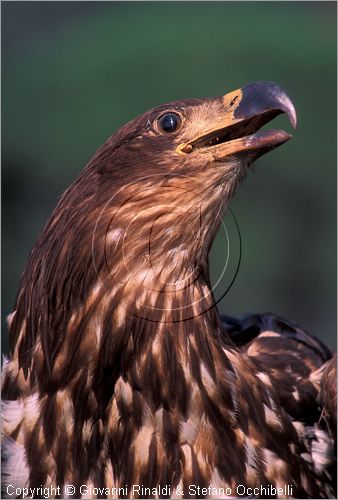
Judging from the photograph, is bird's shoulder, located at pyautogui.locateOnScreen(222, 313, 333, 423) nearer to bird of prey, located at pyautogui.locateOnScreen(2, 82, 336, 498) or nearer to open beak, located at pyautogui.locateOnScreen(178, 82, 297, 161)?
bird of prey, located at pyautogui.locateOnScreen(2, 82, 336, 498)

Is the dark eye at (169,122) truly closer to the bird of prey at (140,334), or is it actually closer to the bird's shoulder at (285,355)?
the bird of prey at (140,334)

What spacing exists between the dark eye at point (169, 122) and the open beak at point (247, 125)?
2.2 inches

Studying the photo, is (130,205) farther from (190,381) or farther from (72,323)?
(190,381)

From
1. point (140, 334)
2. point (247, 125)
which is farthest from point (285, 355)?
point (247, 125)

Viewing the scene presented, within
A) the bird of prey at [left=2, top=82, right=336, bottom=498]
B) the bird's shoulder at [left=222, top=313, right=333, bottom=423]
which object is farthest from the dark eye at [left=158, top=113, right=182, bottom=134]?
the bird's shoulder at [left=222, top=313, right=333, bottom=423]

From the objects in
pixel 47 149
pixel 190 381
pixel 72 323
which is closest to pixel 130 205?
pixel 72 323

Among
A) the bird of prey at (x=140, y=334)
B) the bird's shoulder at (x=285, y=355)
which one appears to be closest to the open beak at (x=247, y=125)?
the bird of prey at (x=140, y=334)

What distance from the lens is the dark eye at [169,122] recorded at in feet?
6.70

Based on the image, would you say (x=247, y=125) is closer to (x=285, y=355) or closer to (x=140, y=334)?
(x=140, y=334)

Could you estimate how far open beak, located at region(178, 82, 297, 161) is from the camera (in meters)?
1.92

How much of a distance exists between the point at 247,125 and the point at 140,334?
1.91 ft

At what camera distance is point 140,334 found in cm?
204

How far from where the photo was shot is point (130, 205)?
6.61 ft

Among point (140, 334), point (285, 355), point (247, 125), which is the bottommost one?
point (285, 355)
